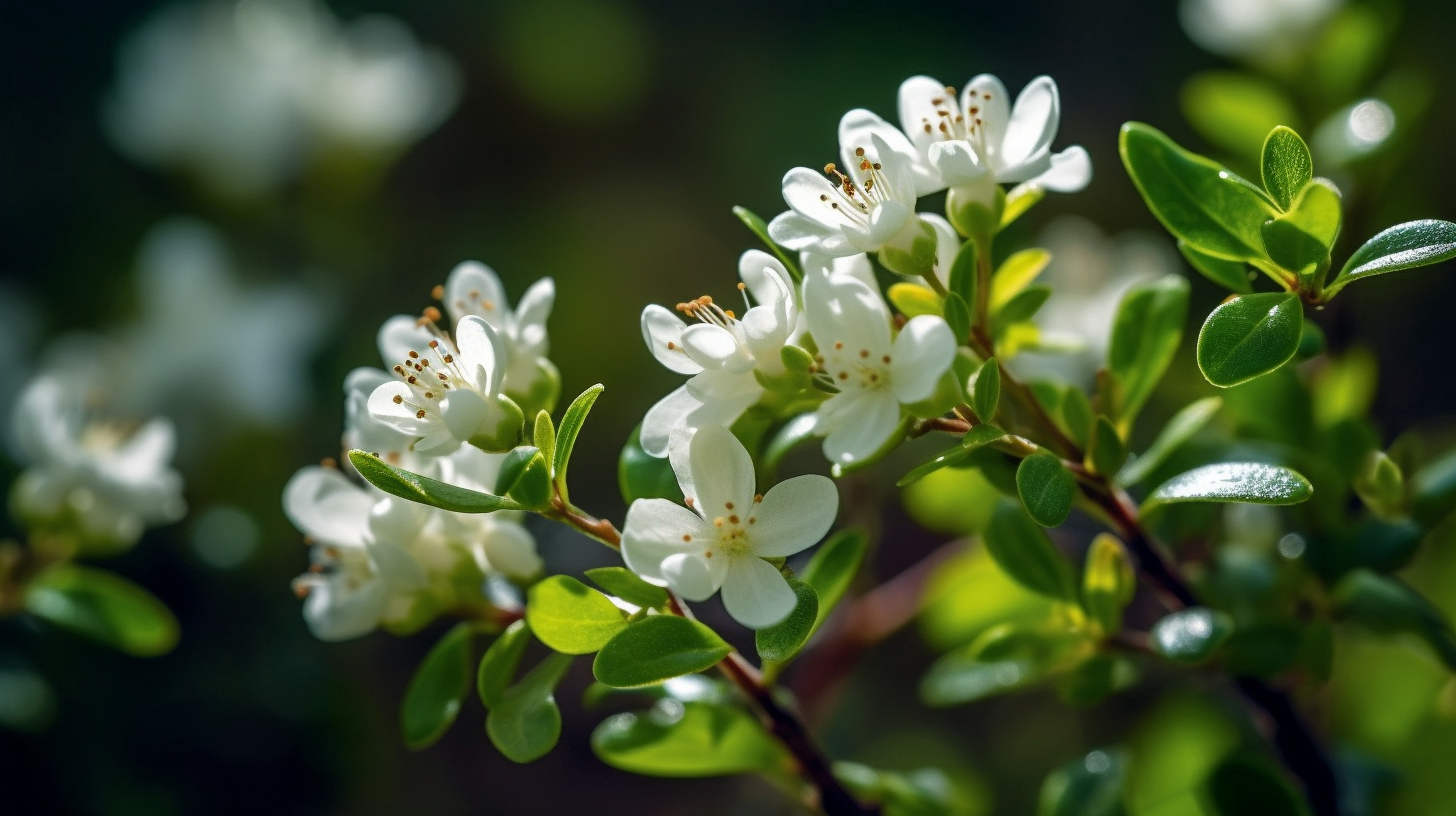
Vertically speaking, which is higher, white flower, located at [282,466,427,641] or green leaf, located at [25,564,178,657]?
white flower, located at [282,466,427,641]

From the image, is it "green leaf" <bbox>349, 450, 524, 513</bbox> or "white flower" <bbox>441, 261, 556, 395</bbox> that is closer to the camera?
"green leaf" <bbox>349, 450, 524, 513</bbox>

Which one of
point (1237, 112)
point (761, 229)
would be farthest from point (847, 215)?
point (1237, 112)

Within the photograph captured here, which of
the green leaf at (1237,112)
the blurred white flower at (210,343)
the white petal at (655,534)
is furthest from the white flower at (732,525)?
the blurred white flower at (210,343)

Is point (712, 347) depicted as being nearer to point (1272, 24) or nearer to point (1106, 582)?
point (1106, 582)

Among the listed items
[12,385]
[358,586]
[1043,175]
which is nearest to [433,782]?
[12,385]

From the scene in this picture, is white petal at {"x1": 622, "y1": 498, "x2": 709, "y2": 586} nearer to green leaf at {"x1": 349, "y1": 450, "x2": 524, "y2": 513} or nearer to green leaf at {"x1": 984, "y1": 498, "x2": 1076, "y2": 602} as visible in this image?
green leaf at {"x1": 349, "y1": 450, "x2": 524, "y2": 513}

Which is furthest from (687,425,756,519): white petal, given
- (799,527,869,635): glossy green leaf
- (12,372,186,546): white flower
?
(12,372,186,546): white flower

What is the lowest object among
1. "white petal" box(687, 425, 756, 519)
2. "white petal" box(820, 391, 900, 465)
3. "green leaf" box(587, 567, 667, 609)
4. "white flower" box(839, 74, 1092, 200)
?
"green leaf" box(587, 567, 667, 609)
